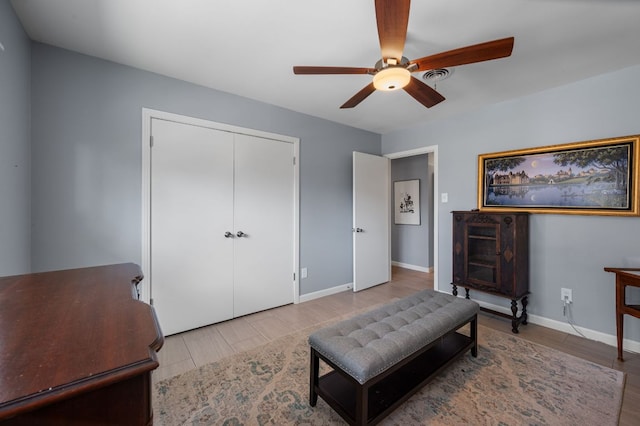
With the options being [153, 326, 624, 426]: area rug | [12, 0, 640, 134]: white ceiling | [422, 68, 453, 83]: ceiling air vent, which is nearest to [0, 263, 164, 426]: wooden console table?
[153, 326, 624, 426]: area rug

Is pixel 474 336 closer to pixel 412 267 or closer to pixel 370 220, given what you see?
pixel 370 220

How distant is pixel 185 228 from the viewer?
2500mm

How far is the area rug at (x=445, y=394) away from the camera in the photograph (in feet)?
4.95

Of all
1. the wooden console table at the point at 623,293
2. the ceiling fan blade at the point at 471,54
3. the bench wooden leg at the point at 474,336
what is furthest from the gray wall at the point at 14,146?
the wooden console table at the point at 623,293

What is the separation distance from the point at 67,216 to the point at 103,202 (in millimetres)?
239

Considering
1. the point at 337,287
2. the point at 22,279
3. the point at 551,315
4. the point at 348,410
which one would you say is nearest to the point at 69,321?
the point at 22,279

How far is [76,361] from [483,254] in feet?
A: 10.4

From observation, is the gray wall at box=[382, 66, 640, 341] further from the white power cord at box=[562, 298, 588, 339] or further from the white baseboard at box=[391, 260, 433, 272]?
the white baseboard at box=[391, 260, 433, 272]

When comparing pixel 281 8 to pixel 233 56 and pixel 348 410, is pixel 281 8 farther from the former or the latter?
pixel 348 410

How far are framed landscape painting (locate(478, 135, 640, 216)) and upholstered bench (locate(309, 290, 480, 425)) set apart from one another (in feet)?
4.89

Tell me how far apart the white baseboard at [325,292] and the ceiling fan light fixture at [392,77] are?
100 inches

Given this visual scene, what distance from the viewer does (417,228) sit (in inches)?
201

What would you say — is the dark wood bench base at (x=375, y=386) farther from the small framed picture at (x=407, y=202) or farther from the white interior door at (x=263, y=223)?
the small framed picture at (x=407, y=202)

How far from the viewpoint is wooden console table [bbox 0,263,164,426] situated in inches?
21.0
